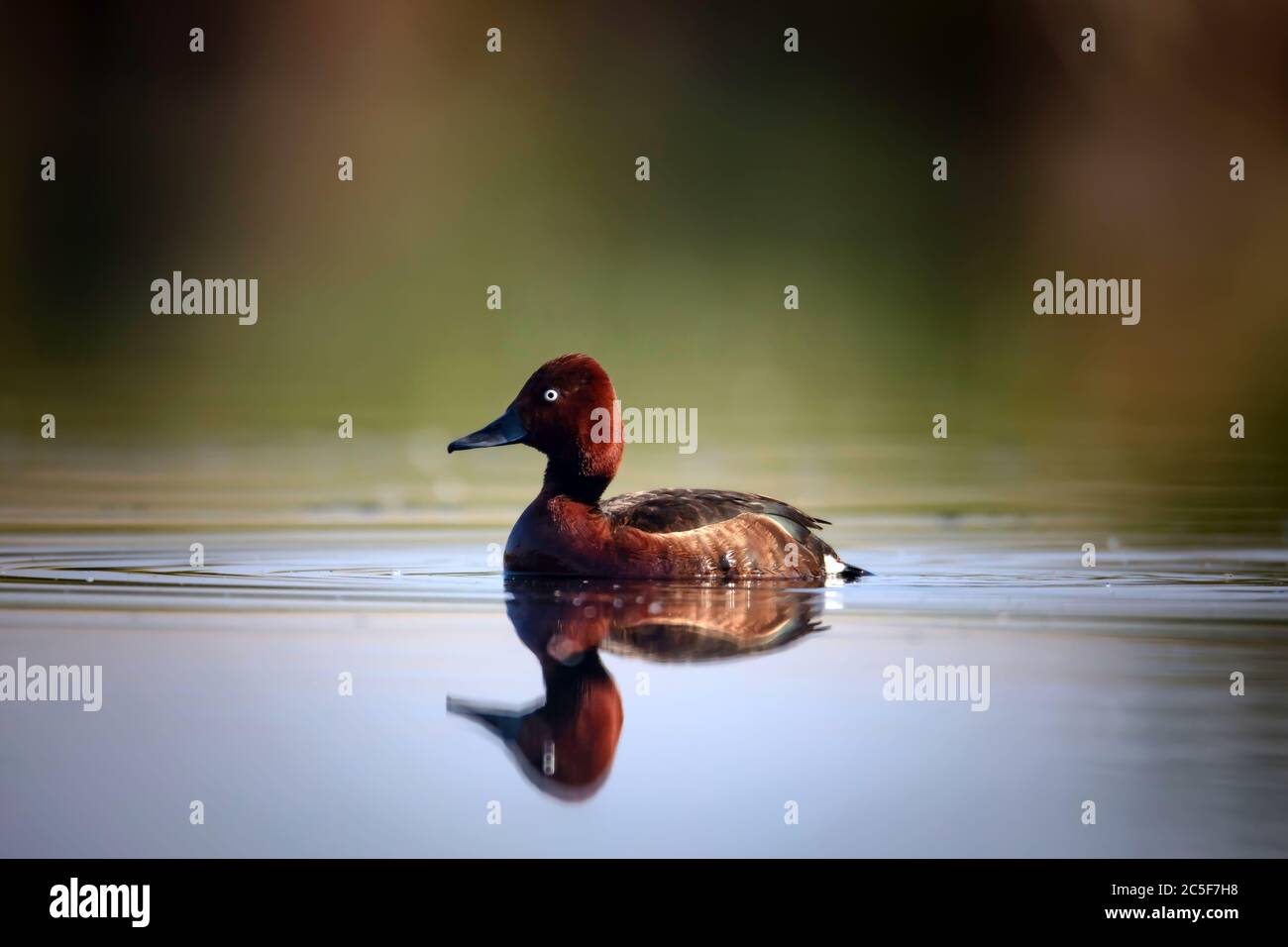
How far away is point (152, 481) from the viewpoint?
13680 millimetres

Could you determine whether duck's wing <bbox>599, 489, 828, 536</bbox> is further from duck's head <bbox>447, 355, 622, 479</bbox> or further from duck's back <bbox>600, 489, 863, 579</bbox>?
duck's head <bbox>447, 355, 622, 479</bbox>

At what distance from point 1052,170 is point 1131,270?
3.05m

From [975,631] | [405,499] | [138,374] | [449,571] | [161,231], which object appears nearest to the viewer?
[975,631]

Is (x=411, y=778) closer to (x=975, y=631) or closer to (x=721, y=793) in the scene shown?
(x=721, y=793)

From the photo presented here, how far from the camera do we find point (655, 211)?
25.0 m

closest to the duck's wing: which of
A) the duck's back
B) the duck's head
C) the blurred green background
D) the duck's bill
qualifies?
the duck's back

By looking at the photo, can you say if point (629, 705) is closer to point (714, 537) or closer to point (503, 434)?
point (714, 537)

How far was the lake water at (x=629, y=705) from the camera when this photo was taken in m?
5.02

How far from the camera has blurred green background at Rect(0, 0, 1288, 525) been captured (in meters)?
21.5

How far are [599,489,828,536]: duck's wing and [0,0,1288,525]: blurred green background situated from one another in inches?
363

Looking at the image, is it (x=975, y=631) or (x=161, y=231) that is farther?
(x=161, y=231)

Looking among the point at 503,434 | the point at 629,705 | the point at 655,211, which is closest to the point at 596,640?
the point at 629,705

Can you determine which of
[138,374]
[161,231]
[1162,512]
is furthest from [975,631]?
[161,231]

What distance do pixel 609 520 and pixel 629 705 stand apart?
306 cm
